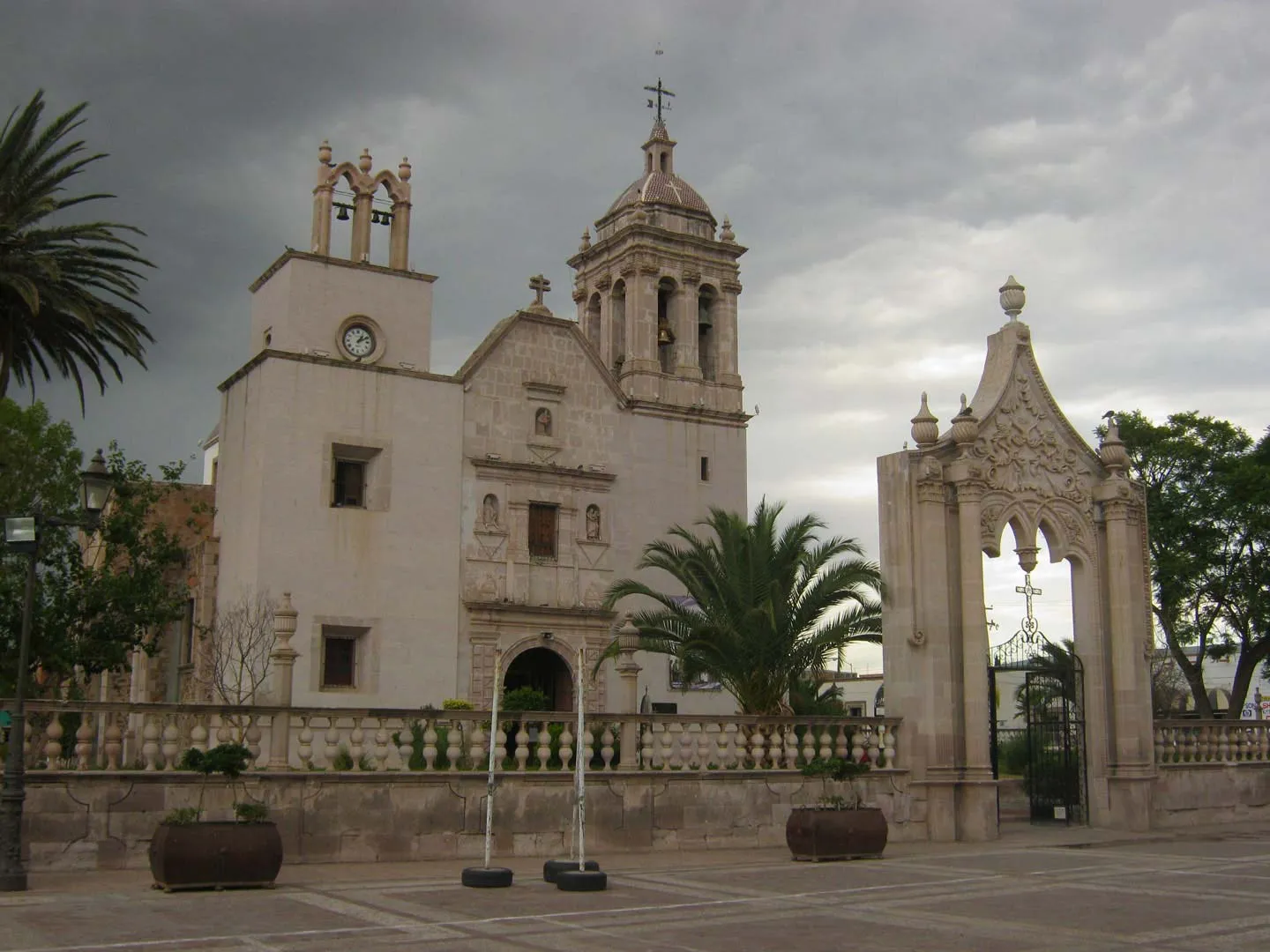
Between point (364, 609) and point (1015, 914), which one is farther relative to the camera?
point (364, 609)

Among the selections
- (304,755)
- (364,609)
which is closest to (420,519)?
(364,609)

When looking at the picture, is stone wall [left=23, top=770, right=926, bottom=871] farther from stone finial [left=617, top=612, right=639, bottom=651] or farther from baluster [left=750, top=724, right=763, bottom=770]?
stone finial [left=617, top=612, right=639, bottom=651]

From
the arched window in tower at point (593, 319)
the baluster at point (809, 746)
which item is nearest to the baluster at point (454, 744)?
the baluster at point (809, 746)

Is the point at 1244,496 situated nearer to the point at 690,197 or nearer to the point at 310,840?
the point at 690,197

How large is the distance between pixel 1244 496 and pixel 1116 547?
15.5 meters

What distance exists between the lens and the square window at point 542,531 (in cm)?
3578

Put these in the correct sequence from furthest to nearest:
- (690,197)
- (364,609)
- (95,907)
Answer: (690,197), (364,609), (95,907)

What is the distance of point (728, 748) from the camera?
19.3m

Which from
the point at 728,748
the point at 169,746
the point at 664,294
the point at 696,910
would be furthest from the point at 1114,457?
the point at 664,294

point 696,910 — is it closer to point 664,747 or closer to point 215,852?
point 215,852

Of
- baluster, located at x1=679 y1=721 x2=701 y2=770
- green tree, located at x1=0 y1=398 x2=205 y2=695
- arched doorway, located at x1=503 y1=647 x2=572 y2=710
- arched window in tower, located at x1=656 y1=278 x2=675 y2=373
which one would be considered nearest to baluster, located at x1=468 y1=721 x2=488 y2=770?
baluster, located at x1=679 y1=721 x2=701 y2=770

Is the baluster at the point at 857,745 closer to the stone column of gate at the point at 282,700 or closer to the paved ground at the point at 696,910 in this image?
the paved ground at the point at 696,910

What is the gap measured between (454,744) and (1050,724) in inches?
437

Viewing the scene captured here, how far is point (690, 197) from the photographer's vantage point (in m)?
42.1
